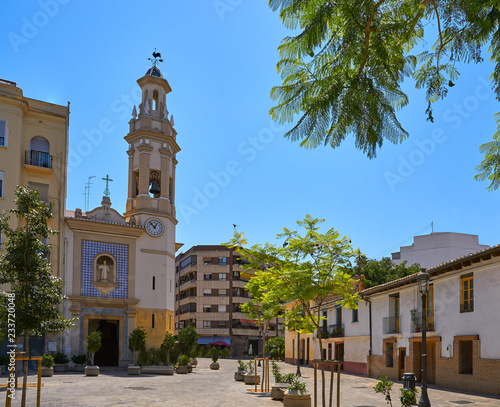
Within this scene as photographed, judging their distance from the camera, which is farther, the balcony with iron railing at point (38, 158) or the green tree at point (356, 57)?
the balcony with iron railing at point (38, 158)

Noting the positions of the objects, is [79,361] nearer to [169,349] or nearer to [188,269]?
[169,349]

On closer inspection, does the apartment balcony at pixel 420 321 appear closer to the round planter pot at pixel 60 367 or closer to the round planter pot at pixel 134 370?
the round planter pot at pixel 134 370

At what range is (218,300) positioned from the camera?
7981 centimetres

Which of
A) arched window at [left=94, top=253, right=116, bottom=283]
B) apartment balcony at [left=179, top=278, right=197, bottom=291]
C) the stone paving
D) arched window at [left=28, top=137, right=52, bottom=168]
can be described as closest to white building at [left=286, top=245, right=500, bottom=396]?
the stone paving

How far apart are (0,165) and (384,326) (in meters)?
25.0

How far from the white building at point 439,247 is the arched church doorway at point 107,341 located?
117 feet

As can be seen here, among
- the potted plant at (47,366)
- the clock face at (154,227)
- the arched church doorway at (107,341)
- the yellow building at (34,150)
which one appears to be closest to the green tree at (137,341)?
the arched church doorway at (107,341)

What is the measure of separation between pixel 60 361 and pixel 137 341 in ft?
17.1

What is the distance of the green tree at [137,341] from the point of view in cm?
3558

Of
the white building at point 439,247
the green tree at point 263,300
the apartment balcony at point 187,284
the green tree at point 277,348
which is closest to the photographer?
the green tree at point 263,300

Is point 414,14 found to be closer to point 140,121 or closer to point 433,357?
point 433,357

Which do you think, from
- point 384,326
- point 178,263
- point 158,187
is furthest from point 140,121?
point 178,263

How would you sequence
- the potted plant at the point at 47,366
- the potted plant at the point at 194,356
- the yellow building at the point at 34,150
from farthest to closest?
1. the potted plant at the point at 194,356
2. the yellow building at the point at 34,150
3. the potted plant at the point at 47,366

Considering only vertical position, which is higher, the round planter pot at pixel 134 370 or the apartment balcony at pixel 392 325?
the apartment balcony at pixel 392 325
